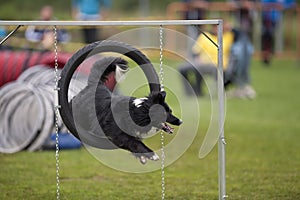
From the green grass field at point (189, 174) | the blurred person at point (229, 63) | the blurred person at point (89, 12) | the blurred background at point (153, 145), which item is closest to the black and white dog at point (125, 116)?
the blurred background at point (153, 145)

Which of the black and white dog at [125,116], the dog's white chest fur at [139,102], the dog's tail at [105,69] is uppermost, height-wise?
the dog's tail at [105,69]

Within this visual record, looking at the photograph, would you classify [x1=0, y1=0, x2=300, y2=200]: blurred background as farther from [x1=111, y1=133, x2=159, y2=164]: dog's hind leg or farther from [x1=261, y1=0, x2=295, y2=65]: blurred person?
[x1=261, y1=0, x2=295, y2=65]: blurred person

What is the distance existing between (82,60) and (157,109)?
2.23ft

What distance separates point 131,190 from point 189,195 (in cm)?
56

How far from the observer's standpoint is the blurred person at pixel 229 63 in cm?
1388

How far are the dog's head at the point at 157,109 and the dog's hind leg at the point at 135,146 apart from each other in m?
0.19

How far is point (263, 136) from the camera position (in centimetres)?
992

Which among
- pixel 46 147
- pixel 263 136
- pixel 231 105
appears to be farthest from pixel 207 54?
pixel 46 147

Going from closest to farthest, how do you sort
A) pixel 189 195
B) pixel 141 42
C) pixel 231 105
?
pixel 189 195 < pixel 231 105 < pixel 141 42

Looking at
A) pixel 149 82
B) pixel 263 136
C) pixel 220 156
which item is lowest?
pixel 263 136

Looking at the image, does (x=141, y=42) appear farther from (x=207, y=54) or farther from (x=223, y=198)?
(x=223, y=198)

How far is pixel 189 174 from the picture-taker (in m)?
7.55

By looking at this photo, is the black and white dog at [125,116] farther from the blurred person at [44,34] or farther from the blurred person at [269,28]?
the blurred person at [269,28]

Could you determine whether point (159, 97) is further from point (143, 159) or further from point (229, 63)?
point (229, 63)
